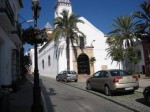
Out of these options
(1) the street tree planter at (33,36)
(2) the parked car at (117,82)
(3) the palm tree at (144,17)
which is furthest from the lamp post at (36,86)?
(3) the palm tree at (144,17)

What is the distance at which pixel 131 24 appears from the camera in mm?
36438

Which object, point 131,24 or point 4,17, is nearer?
point 4,17

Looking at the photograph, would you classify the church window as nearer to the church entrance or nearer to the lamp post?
the church entrance

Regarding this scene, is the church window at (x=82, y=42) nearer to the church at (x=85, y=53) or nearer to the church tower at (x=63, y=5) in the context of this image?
the church at (x=85, y=53)

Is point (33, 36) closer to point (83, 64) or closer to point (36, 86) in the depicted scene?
point (36, 86)

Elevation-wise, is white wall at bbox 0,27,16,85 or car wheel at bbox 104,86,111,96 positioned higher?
white wall at bbox 0,27,16,85

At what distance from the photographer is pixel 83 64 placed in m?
43.4

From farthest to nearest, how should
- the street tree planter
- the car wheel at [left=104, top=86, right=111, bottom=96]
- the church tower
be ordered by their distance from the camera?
the church tower → the car wheel at [left=104, top=86, right=111, bottom=96] → the street tree planter

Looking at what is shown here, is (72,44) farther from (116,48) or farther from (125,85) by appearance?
(125,85)

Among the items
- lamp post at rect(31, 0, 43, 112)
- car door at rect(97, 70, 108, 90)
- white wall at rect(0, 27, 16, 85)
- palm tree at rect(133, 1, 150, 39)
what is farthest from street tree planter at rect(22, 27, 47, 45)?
palm tree at rect(133, 1, 150, 39)

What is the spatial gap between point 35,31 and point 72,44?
2905cm

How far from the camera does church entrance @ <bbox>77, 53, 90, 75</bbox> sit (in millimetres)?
42906

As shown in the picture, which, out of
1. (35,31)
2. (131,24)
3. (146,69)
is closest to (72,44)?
(131,24)

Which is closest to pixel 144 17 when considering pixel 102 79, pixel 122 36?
pixel 122 36
